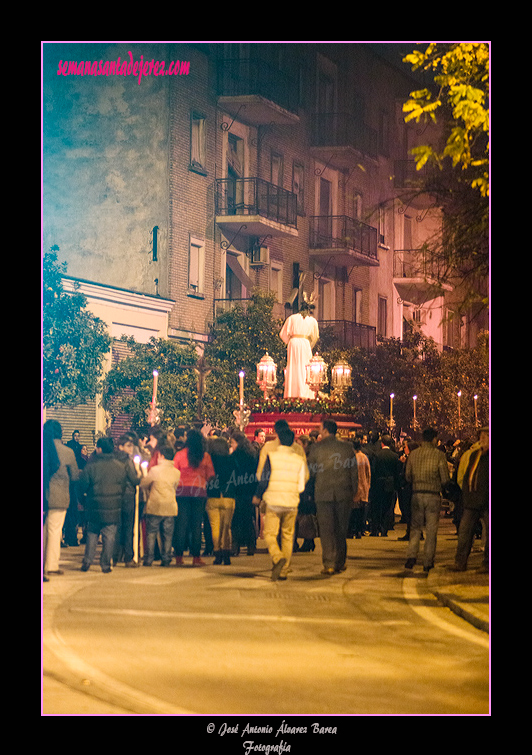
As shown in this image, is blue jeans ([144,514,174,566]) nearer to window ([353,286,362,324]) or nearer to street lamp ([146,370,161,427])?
street lamp ([146,370,161,427])

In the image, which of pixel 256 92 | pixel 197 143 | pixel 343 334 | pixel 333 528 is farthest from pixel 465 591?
pixel 197 143

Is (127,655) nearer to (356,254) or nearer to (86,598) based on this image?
(86,598)

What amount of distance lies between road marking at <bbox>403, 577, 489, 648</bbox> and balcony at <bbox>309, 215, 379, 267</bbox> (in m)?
7.04

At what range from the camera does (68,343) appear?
17.1 metres

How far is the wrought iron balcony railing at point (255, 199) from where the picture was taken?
2136 cm

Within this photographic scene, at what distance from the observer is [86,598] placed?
12.0 meters

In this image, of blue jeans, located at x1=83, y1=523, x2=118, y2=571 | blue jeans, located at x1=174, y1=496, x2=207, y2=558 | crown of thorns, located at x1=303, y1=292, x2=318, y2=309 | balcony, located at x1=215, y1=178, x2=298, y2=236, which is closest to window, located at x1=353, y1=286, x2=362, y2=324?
crown of thorns, located at x1=303, y1=292, x2=318, y2=309

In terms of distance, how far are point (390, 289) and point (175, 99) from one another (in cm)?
459

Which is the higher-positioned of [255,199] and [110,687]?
[255,199]

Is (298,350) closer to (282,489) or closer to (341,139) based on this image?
(341,139)

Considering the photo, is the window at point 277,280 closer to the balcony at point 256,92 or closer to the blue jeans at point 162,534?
the balcony at point 256,92

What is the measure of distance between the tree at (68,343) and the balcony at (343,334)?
14.8 ft

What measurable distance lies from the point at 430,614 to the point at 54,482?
165 inches
